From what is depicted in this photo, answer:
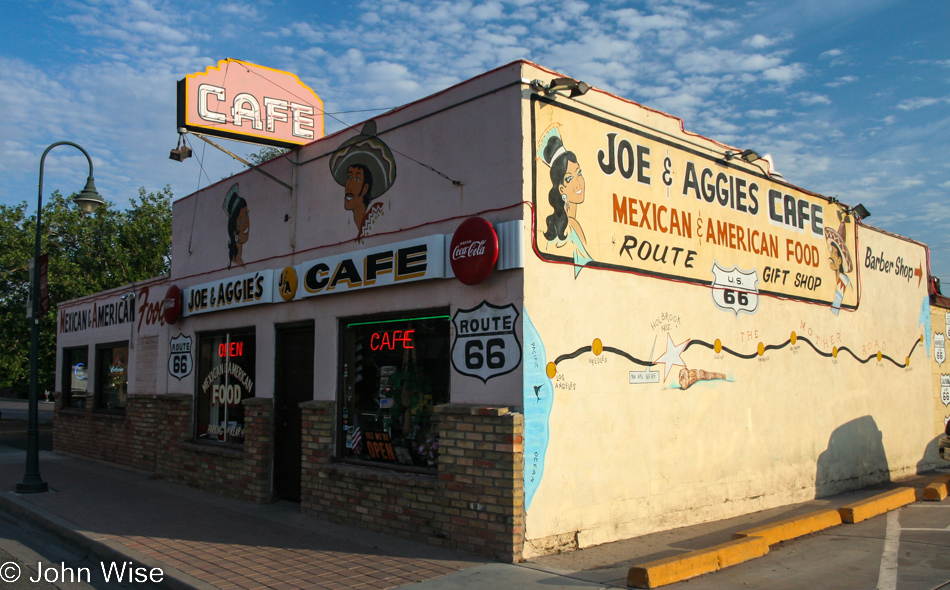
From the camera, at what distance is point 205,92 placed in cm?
992

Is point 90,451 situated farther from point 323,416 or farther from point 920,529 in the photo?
point 920,529

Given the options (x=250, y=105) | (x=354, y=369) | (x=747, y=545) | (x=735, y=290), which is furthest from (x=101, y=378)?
(x=747, y=545)

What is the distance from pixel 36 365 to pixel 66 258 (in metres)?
16.0

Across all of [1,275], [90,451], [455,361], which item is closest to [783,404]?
[455,361]

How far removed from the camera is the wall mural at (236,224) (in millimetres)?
11266

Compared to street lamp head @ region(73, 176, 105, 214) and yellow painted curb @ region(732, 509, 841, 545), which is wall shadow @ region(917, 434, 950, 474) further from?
street lamp head @ region(73, 176, 105, 214)

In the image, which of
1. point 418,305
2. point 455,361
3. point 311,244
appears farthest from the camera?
point 311,244

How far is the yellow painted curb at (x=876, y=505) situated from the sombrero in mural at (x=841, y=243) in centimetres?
382

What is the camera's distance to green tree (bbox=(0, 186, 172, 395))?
2447 cm

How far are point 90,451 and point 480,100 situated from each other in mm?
12869

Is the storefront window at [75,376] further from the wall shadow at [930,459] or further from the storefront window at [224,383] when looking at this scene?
the wall shadow at [930,459]

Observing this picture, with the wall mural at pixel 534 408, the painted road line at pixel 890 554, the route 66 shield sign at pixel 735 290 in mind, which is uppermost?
the route 66 shield sign at pixel 735 290

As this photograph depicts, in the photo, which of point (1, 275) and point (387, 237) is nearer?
point (387, 237)

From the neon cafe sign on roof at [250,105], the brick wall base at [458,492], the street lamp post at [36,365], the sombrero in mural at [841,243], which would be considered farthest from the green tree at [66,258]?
the sombrero in mural at [841,243]
